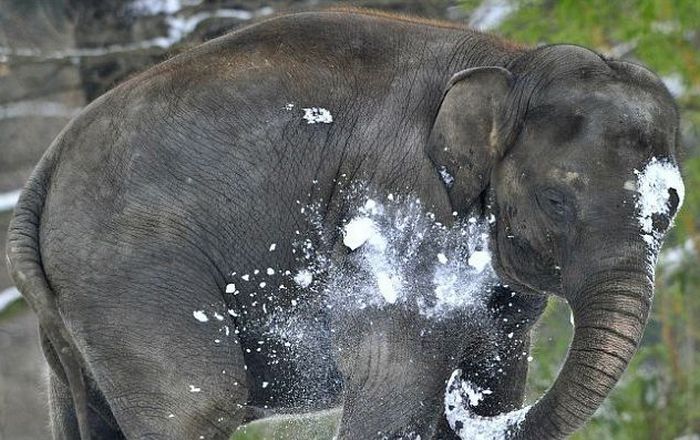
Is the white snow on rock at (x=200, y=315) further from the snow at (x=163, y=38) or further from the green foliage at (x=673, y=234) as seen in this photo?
the green foliage at (x=673, y=234)

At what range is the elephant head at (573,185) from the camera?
4605 mm

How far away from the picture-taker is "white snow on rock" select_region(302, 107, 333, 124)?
5031 millimetres

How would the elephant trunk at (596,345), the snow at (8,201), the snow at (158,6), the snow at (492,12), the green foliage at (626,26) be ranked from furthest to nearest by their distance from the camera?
the snow at (492,12)
the green foliage at (626,26)
the snow at (158,6)
the snow at (8,201)
the elephant trunk at (596,345)

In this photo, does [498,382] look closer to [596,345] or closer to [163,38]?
[596,345]

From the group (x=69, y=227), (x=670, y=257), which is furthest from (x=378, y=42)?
(x=670, y=257)

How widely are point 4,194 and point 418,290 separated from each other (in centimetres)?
549

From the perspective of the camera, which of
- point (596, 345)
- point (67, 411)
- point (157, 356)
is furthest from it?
point (67, 411)

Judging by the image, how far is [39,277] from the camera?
4.96 meters

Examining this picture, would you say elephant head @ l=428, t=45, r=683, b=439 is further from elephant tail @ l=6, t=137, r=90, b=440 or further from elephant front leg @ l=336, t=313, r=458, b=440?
elephant tail @ l=6, t=137, r=90, b=440

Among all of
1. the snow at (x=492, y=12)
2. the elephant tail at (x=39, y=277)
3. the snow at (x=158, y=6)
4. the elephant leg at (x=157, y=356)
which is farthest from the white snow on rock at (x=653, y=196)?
the snow at (x=492, y=12)

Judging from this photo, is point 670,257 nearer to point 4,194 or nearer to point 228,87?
point 4,194

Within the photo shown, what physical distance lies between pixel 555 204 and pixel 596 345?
466mm

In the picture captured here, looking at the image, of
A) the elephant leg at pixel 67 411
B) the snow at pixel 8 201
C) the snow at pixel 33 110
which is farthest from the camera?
the snow at pixel 33 110

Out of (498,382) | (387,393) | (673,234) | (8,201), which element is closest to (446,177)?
(387,393)
